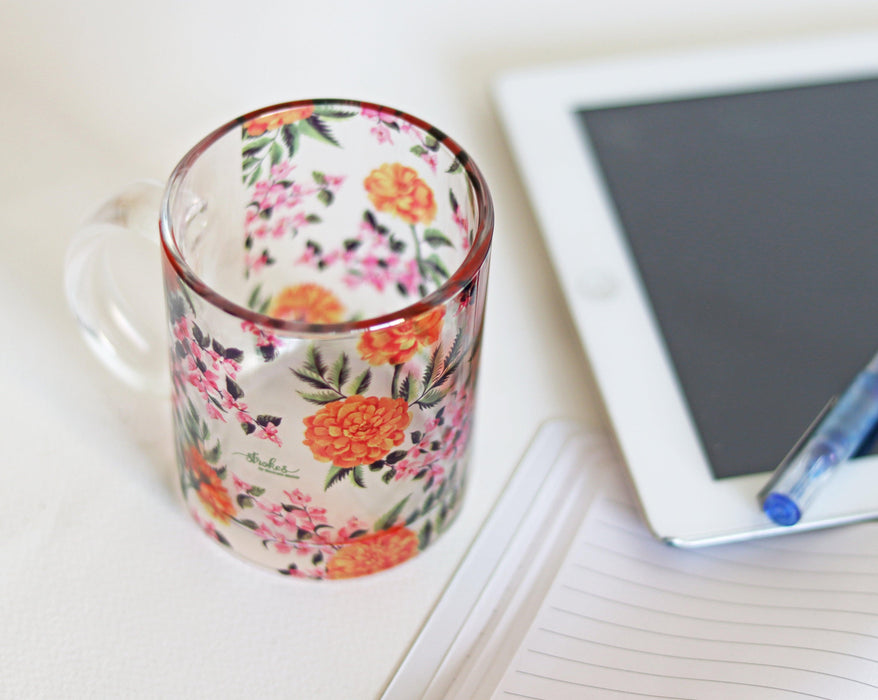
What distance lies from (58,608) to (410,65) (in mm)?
335

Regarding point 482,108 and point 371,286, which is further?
point 482,108

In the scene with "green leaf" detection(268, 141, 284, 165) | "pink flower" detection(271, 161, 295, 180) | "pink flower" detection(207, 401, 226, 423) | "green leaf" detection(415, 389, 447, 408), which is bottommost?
"green leaf" detection(415, 389, 447, 408)

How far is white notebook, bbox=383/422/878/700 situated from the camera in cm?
32

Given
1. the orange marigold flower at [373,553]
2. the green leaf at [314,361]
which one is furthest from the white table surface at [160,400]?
the green leaf at [314,361]

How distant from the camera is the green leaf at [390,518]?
0.32m

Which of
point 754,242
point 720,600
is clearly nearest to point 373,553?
point 720,600

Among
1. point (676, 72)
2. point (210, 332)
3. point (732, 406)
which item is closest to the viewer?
point (210, 332)

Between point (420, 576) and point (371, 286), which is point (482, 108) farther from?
point (420, 576)

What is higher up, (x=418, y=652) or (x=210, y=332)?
(x=210, y=332)

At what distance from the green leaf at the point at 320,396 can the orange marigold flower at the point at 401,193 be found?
91mm

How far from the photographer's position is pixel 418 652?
33 centimetres

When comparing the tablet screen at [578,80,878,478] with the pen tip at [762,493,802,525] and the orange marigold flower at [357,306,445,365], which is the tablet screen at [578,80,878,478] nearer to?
the pen tip at [762,493,802,525]

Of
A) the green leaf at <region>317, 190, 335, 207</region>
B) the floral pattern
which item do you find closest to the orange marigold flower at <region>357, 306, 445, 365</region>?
the floral pattern

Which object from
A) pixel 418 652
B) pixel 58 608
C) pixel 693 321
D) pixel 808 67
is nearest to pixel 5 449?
pixel 58 608
